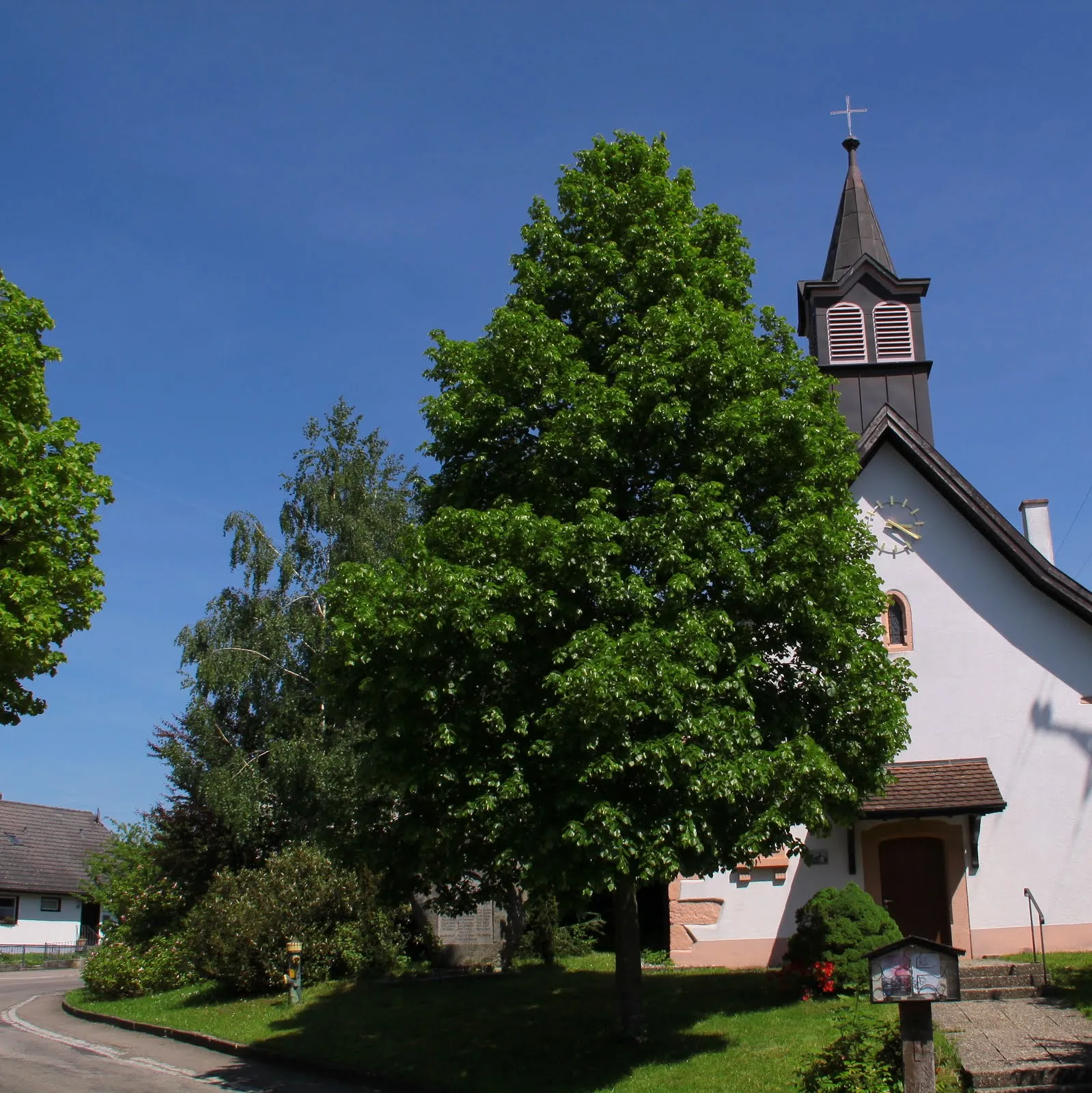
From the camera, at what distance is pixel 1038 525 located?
20562 mm

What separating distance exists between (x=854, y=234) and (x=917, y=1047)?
65.9 feet

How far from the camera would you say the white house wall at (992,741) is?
57.7 feet

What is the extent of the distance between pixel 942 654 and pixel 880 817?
10.9ft

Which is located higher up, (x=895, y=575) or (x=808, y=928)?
(x=895, y=575)

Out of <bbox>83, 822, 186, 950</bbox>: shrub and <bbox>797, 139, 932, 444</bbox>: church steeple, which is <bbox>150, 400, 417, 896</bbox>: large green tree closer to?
<bbox>83, 822, 186, 950</bbox>: shrub

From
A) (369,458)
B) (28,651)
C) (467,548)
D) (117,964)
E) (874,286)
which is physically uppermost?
(874,286)

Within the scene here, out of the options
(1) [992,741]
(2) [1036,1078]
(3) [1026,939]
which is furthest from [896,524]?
(2) [1036,1078]

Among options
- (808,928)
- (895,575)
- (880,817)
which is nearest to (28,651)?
(808,928)

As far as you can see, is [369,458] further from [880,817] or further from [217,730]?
[880,817]

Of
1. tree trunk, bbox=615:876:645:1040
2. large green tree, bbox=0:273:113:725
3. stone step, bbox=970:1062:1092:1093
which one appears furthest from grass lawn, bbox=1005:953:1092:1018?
large green tree, bbox=0:273:113:725

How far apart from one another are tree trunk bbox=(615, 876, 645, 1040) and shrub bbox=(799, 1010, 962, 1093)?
2866mm

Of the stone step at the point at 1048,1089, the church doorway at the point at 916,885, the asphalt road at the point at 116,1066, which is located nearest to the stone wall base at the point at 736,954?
the church doorway at the point at 916,885

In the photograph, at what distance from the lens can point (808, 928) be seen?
14852mm

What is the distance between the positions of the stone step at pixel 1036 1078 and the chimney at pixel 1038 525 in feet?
38.1
